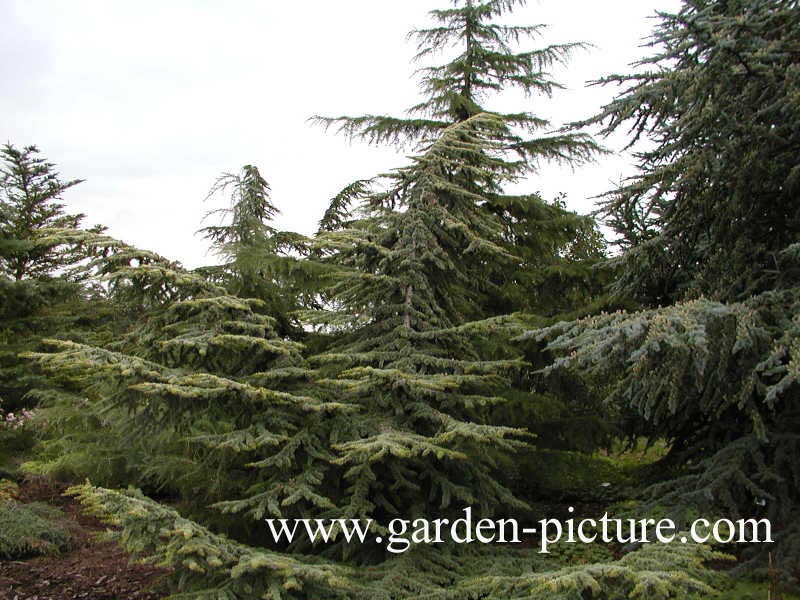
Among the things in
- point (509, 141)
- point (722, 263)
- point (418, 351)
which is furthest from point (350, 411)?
point (509, 141)

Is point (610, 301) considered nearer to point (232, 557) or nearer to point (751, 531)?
point (751, 531)

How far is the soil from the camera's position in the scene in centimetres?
473

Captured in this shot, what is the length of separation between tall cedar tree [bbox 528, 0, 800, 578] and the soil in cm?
387

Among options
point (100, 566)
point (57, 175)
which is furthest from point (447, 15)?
point (57, 175)

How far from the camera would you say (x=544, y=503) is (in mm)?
6184

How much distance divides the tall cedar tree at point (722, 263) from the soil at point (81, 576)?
12.7 ft

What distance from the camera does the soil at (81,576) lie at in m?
4.73

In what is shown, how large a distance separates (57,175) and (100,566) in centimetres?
886

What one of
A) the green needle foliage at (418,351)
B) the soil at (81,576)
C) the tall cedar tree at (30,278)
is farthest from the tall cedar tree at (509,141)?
the tall cedar tree at (30,278)

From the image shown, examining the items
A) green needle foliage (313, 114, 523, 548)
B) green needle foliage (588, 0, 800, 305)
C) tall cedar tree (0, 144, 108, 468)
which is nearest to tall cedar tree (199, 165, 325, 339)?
green needle foliage (313, 114, 523, 548)

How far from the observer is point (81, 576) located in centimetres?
520

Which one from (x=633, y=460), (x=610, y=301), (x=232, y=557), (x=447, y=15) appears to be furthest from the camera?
(x=633, y=460)

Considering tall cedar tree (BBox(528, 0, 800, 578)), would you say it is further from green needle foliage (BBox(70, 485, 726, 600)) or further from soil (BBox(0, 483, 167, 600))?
soil (BBox(0, 483, 167, 600))

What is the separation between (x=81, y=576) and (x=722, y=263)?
20.8 ft
